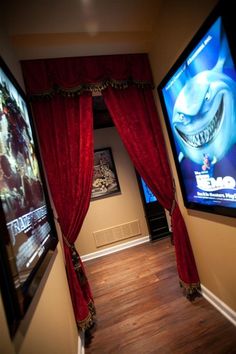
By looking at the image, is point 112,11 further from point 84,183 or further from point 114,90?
point 84,183

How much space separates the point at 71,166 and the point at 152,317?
1695mm

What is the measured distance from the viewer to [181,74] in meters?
1.61

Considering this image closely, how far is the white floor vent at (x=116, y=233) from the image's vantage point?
12.5 ft

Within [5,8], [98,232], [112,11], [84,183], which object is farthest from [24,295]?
[98,232]

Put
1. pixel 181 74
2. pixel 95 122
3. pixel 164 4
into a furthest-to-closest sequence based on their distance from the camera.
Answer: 1. pixel 95 122
2. pixel 164 4
3. pixel 181 74

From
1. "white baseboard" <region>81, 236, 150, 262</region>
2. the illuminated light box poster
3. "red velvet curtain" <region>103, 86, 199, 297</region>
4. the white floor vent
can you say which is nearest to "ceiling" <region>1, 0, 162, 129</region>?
"red velvet curtain" <region>103, 86, 199, 297</region>

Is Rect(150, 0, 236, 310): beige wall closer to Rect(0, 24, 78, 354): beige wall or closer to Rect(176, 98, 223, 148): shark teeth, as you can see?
Rect(176, 98, 223, 148): shark teeth

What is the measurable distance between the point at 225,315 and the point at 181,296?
1.63 ft

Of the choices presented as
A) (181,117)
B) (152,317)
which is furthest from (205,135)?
(152,317)

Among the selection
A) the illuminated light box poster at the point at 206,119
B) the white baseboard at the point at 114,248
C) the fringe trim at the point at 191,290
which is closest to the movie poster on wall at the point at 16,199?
the illuminated light box poster at the point at 206,119

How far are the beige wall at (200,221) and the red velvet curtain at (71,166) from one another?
0.87 m

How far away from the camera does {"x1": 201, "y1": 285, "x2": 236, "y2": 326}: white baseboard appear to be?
1644 millimetres

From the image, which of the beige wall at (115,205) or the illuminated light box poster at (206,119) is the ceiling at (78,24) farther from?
the beige wall at (115,205)

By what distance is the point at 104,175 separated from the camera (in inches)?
152
